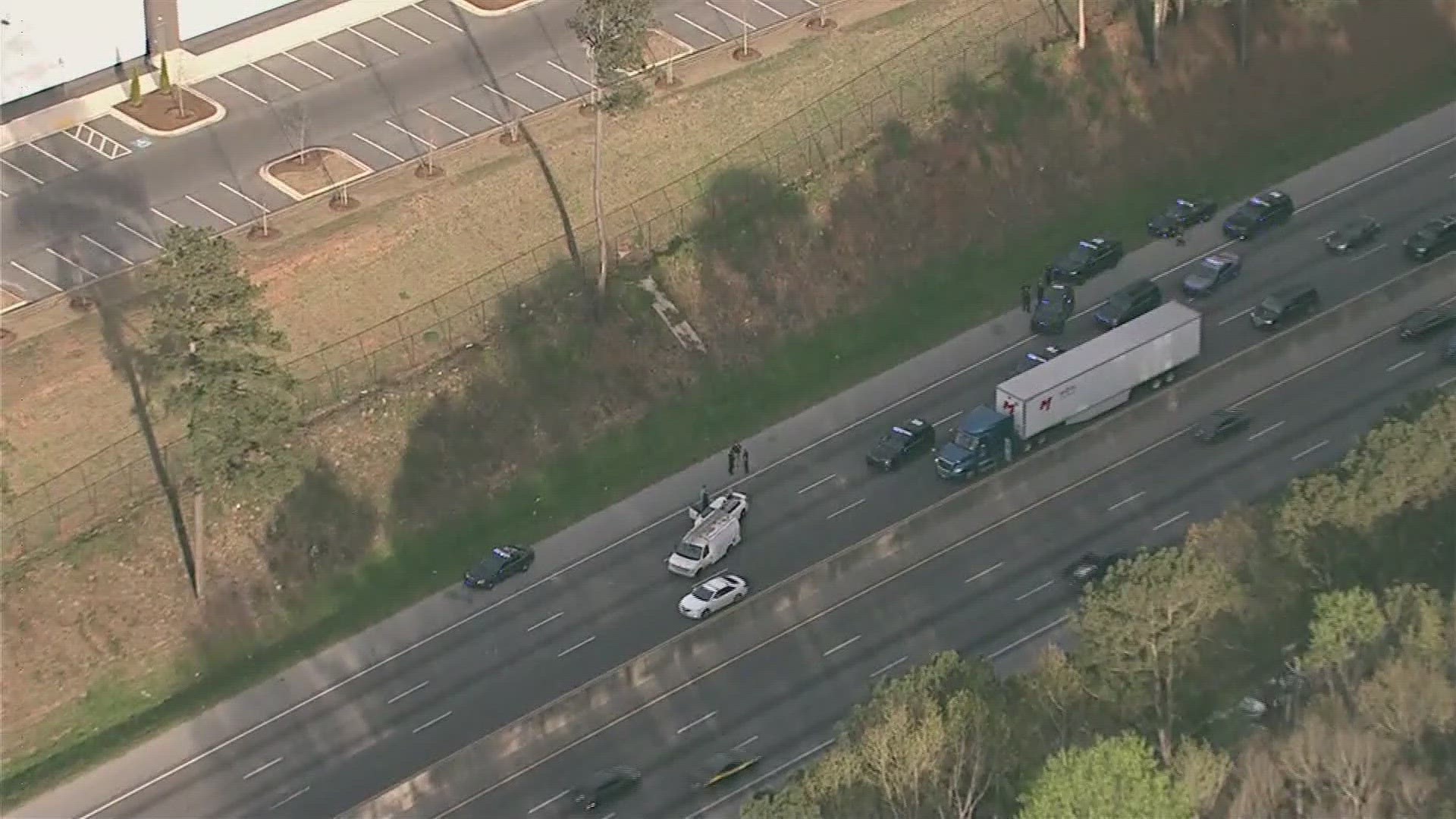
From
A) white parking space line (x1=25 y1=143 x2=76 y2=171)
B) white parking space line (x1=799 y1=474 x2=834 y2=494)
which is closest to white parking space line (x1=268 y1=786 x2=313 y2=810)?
white parking space line (x1=799 y1=474 x2=834 y2=494)

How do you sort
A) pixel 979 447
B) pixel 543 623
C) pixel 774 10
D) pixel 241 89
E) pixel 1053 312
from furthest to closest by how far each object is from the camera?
pixel 774 10 < pixel 241 89 < pixel 1053 312 < pixel 979 447 < pixel 543 623

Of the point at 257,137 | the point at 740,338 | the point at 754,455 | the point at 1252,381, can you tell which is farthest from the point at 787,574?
the point at 257,137

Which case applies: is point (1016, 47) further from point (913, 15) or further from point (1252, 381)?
point (1252, 381)

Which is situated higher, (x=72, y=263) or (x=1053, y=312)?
(x=72, y=263)

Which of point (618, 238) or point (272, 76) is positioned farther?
point (272, 76)

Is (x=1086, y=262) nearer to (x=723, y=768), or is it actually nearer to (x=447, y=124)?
(x=447, y=124)

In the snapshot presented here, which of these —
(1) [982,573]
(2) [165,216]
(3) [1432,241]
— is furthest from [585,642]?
(3) [1432,241]

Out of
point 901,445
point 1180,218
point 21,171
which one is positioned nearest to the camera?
point 901,445
